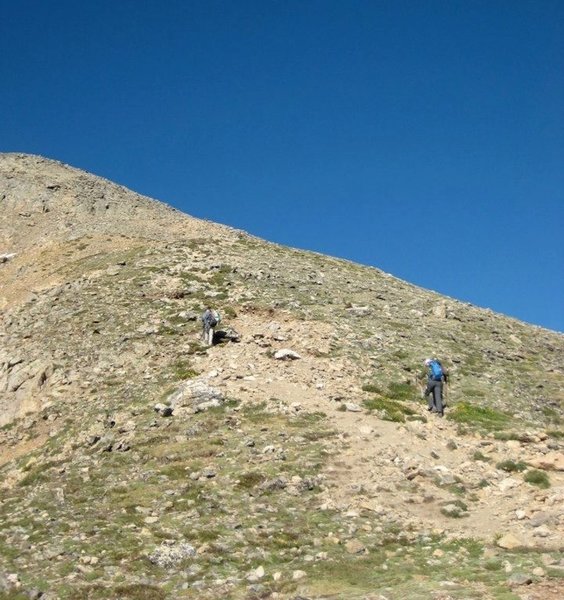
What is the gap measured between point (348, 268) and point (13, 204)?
38888 mm

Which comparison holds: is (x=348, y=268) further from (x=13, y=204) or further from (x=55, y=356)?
(x=13, y=204)

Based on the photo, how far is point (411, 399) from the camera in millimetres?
27531

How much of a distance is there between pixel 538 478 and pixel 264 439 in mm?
8894

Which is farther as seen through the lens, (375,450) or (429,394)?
(429,394)

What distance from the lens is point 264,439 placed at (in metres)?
21.4

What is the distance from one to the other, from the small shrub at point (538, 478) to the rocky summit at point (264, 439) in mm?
114

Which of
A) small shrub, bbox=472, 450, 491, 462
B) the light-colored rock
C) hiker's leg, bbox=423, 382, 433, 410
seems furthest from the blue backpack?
the light-colored rock

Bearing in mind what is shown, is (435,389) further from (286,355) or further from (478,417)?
(286,355)

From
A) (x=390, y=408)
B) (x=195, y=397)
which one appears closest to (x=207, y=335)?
(x=195, y=397)

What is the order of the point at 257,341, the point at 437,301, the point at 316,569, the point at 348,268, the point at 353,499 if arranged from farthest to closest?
the point at 348,268
the point at 437,301
the point at 257,341
the point at 353,499
the point at 316,569

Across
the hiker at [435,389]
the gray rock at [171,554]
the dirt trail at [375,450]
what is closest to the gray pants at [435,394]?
the hiker at [435,389]

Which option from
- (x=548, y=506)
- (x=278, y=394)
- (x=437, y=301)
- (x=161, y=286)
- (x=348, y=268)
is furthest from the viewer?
(x=348, y=268)

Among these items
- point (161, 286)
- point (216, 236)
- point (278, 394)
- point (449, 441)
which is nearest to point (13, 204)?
point (216, 236)

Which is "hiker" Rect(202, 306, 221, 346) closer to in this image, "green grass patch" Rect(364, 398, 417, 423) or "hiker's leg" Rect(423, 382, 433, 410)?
"green grass patch" Rect(364, 398, 417, 423)
